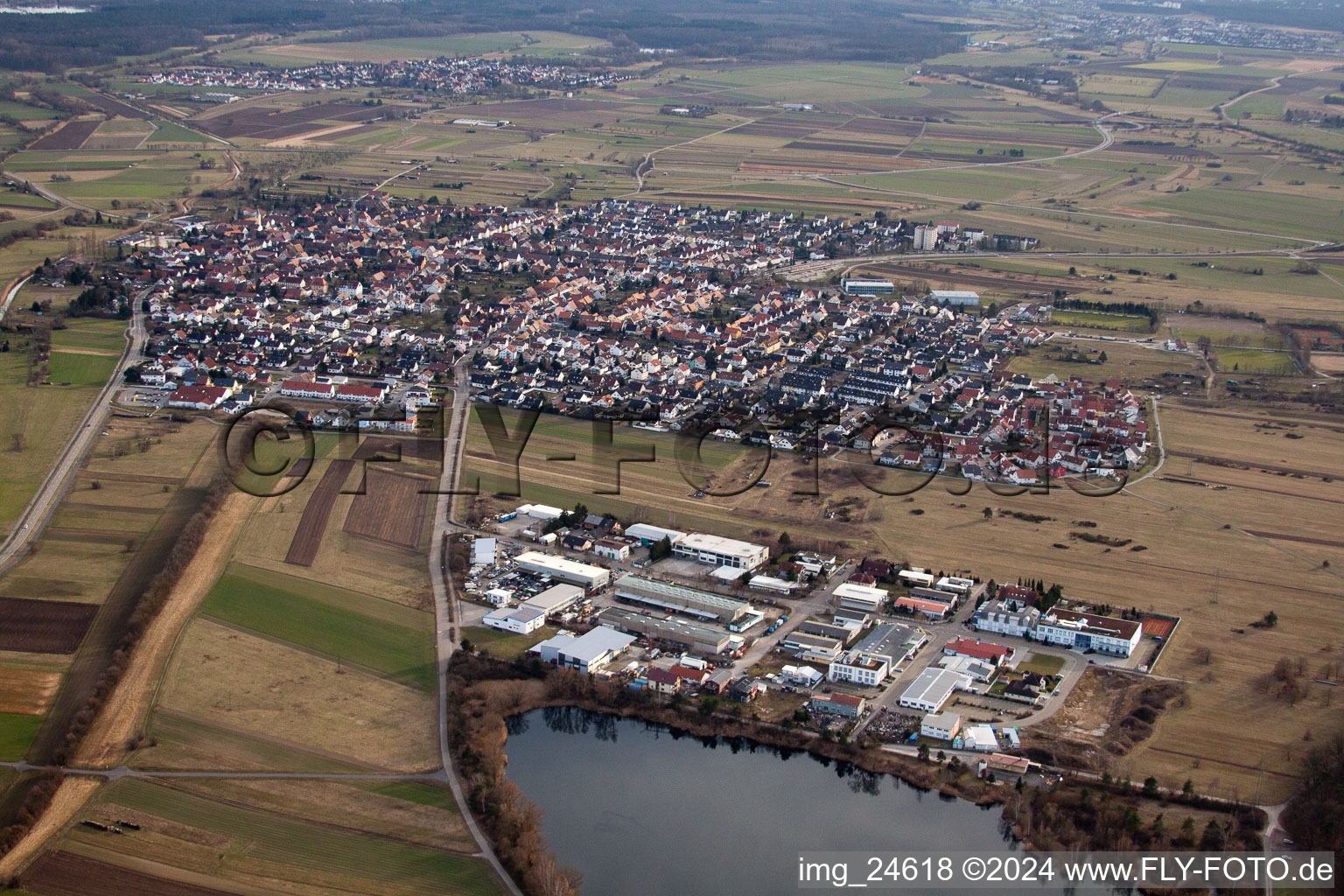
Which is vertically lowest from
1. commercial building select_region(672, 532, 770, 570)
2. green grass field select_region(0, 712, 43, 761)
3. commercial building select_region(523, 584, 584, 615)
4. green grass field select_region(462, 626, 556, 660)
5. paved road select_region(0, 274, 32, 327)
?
green grass field select_region(462, 626, 556, 660)

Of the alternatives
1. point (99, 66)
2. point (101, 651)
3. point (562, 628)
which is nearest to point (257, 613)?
point (101, 651)

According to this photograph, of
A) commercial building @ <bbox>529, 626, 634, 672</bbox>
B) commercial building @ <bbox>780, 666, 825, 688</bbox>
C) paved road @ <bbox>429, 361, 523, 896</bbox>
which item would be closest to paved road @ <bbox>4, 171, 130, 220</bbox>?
paved road @ <bbox>429, 361, 523, 896</bbox>

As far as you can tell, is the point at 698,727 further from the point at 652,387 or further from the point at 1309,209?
the point at 1309,209

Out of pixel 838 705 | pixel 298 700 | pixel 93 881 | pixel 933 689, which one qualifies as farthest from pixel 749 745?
pixel 93 881

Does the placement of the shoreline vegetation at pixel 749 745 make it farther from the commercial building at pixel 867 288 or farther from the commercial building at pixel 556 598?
the commercial building at pixel 867 288

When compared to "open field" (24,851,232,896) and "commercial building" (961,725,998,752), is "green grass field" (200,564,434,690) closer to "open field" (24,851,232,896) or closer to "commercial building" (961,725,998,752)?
"open field" (24,851,232,896)

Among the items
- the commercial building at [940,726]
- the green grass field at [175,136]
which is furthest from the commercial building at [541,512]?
the green grass field at [175,136]
